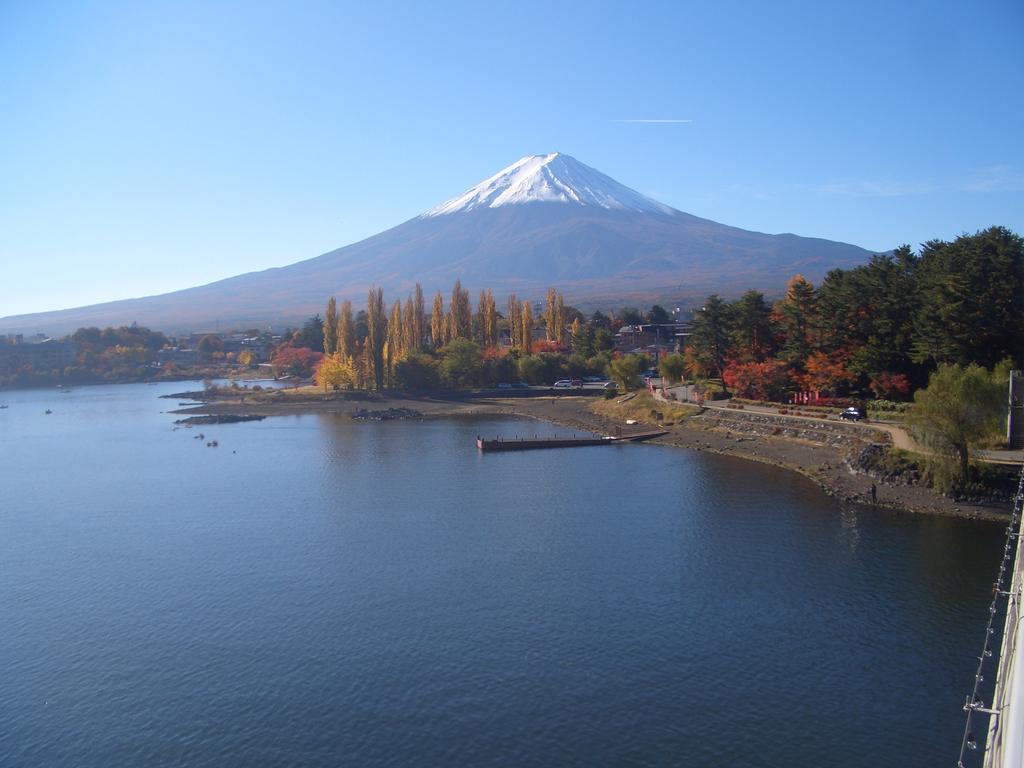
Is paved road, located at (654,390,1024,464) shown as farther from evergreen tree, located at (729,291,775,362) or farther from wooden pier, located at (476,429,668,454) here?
wooden pier, located at (476,429,668,454)

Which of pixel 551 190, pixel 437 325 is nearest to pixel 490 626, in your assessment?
pixel 437 325

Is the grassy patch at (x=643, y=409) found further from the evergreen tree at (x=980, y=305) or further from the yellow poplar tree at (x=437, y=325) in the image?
the yellow poplar tree at (x=437, y=325)

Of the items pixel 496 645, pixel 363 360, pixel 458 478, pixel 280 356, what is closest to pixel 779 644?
pixel 496 645

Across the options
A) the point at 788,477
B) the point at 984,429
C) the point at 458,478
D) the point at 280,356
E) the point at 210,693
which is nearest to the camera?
the point at 210,693

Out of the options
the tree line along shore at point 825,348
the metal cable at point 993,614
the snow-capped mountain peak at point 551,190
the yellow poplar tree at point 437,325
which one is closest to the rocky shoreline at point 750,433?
the tree line along shore at point 825,348

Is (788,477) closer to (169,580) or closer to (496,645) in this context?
(496,645)

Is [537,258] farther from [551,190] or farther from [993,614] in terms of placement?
[993,614]
